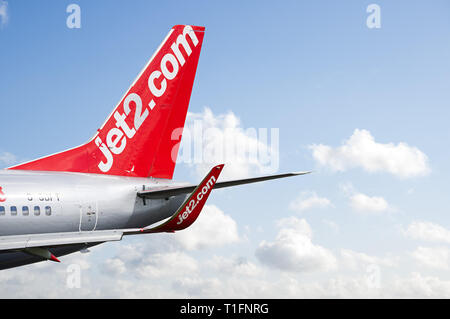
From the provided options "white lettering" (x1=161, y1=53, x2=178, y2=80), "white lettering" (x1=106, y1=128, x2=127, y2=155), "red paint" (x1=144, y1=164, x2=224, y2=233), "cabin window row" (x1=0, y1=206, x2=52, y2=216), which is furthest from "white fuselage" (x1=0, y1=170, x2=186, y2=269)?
"red paint" (x1=144, y1=164, x2=224, y2=233)

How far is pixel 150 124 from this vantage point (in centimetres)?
2612

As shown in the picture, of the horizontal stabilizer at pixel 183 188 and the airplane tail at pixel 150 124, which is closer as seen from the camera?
the horizontal stabilizer at pixel 183 188

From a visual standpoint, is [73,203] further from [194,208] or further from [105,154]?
[194,208]

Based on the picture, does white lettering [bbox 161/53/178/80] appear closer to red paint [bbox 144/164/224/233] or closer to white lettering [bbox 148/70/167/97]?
white lettering [bbox 148/70/167/97]

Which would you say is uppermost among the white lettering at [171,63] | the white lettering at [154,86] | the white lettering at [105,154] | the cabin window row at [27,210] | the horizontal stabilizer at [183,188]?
the white lettering at [171,63]

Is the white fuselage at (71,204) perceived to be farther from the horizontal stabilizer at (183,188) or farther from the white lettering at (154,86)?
the white lettering at (154,86)

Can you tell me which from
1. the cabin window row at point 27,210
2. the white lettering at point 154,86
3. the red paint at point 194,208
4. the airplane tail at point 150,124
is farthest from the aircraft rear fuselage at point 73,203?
the red paint at point 194,208

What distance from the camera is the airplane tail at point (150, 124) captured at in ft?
80.4

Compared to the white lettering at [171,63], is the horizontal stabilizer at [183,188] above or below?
below

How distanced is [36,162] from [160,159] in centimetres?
591

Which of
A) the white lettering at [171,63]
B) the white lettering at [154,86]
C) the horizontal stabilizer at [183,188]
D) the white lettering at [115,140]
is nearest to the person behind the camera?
the horizontal stabilizer at [183,188]

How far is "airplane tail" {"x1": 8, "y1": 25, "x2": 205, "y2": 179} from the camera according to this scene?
80.4ft

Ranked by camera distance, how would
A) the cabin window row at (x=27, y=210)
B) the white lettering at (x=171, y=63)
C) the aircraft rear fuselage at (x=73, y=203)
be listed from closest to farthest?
1. the cabin window row at (x=27, y=210)
2. the aircraft rear fuselage at (x=73, y=203)
3. the white lettering at (x=171, y=63)

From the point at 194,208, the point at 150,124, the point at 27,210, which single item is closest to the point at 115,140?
the point at 150,124
